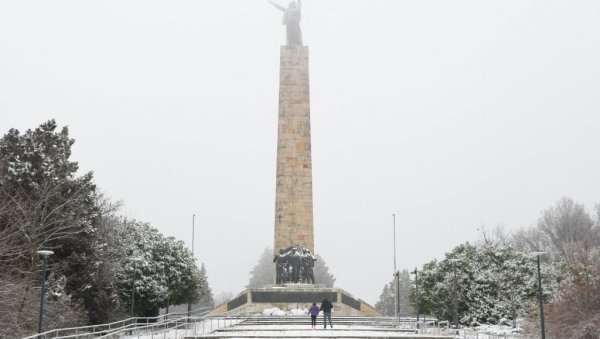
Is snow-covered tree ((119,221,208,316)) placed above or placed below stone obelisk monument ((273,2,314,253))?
below

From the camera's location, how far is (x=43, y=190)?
25.2 metres

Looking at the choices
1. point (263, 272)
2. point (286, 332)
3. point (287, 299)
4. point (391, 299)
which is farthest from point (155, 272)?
point (263, 272)

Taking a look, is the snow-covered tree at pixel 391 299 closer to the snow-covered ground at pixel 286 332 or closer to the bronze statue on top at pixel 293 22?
the bronze statue on top at pixel 293 22

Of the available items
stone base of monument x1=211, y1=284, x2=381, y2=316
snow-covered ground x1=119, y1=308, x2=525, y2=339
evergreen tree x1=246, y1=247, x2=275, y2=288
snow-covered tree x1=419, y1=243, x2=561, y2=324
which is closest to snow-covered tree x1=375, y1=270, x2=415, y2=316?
evergreen tree x1=246, y1=247, x2=275, y2=288

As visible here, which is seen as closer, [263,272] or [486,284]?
[486,284]

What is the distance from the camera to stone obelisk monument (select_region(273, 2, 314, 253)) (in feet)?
125

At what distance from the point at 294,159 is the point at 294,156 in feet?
0.55

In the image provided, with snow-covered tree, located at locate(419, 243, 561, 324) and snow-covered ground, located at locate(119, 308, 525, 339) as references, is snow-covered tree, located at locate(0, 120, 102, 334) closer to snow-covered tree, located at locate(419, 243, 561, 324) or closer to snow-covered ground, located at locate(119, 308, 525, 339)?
snow-covered ground, located at locate(119, 308, 525, 339)

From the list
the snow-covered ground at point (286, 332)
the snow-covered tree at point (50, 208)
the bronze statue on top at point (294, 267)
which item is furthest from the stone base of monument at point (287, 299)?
the snow-covered tree at point (50, 208)

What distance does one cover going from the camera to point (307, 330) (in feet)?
75.3

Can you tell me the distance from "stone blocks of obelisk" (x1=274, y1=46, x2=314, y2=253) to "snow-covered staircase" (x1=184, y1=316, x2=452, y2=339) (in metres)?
8.74

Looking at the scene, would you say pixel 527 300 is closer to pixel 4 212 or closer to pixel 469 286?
pixel 469 286

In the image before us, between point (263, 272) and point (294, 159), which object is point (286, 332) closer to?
point (294, 159)

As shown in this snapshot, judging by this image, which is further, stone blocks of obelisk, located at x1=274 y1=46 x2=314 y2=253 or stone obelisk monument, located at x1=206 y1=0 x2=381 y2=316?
stone blocks of obelisk, located at x1=274 y1=46 x2=314 y2=253
